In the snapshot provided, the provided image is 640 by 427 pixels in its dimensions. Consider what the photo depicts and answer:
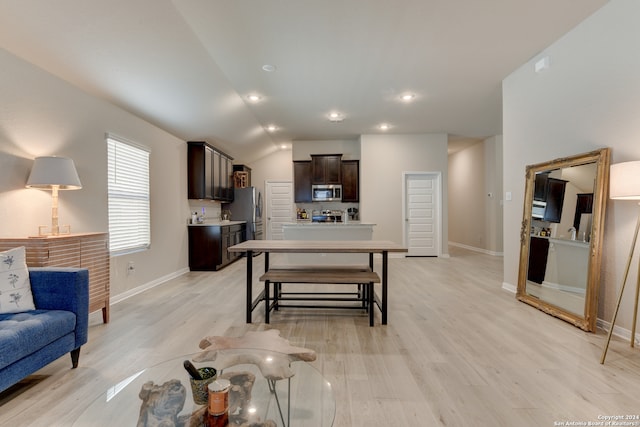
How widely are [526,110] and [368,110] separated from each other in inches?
95.7

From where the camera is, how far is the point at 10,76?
7.70 feet

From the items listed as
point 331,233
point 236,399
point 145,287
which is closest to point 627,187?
point 236,399

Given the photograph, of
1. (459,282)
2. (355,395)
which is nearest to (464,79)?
(459,282)

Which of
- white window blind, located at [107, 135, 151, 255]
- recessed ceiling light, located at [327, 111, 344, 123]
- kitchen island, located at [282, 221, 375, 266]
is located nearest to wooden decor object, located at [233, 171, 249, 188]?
kitchen island, located at [282, 221, 375, 266]

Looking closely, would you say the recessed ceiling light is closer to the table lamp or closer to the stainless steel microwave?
the stainless steel microwave

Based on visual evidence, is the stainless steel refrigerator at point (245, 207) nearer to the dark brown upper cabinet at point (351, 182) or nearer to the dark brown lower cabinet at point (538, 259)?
the dark brown upper cabinet at point (351, 182)

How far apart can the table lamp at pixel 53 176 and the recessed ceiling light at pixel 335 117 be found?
4.02 m

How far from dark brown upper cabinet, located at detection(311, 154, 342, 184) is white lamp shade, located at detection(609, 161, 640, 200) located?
526 cm

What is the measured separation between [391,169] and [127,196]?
17.2 ft

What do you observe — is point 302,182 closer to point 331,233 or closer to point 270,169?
point 270,169

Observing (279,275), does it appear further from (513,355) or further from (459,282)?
(459,282)

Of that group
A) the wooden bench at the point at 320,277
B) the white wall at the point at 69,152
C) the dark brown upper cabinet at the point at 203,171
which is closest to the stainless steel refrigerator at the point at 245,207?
the dark brown upper cabinet at the point at 203,171

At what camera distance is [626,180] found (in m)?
2.15

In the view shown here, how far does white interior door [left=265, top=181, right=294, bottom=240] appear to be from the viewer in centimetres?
862
